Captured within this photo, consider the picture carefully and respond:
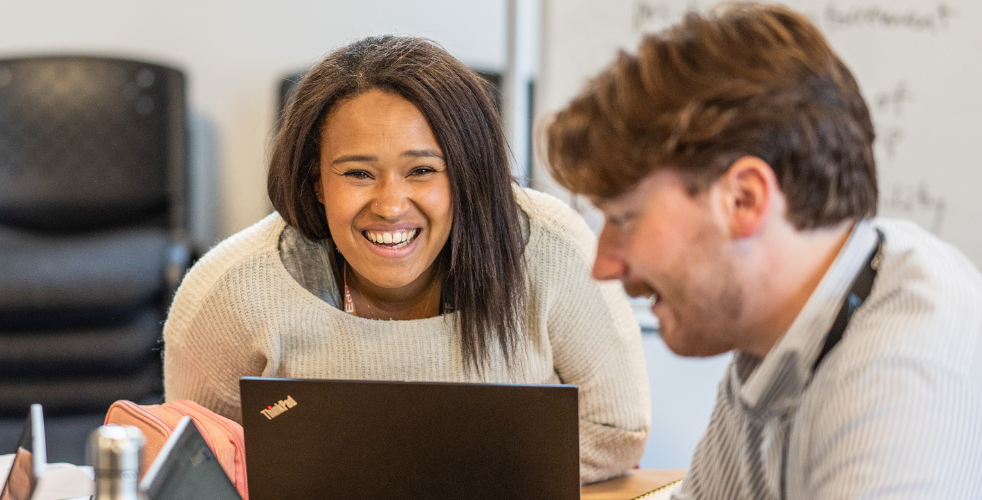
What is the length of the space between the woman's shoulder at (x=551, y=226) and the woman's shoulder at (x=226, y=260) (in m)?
0.38

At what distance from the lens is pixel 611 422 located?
1.32 meters

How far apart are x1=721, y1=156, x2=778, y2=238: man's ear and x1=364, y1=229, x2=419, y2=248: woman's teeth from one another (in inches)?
23.7

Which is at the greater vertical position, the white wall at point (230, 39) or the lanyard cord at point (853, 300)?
the white wall at point (230, 39)

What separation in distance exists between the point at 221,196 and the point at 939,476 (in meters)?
2.33

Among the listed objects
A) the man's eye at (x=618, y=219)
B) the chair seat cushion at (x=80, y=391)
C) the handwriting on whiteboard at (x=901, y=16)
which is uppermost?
the handwriting on whiteboard at (x=901, y=16)

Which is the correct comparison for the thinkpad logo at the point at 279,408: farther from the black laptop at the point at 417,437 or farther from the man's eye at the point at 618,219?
the man's eye at the point at 618,219

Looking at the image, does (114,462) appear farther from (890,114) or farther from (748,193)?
(890,114)

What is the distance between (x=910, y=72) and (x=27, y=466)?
172 centimetres

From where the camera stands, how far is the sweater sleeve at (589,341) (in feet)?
4.33

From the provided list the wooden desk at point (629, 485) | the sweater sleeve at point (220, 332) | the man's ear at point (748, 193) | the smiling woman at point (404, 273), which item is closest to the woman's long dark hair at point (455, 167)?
the smiling woman at point (404, 273)

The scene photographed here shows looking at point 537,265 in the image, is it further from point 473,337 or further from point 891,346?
point 891,346

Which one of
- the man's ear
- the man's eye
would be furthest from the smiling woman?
the man's ear

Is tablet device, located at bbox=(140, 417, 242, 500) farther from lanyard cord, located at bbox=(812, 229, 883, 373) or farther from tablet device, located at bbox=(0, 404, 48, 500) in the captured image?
lanyard cord, located at bbox=(812, 229, 883, 373)

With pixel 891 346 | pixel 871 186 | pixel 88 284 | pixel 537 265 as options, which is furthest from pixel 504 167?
pixel 88 284
